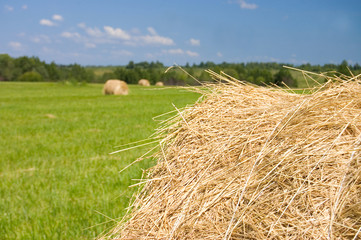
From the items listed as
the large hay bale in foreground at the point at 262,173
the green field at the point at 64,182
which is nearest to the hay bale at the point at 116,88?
the green field at the point at 64,182

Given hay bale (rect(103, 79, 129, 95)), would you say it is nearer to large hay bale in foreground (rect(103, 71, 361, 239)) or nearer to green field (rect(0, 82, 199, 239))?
green field (rect(0, 82, 199, 239))

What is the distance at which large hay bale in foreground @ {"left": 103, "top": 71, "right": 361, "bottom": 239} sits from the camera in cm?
171

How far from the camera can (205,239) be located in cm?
195

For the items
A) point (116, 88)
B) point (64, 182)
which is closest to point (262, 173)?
point (64, 182)

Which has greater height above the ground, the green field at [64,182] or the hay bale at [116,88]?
the hay bale at [116,88]

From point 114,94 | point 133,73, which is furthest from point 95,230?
point 133,73

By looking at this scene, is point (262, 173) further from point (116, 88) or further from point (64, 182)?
point (116, 88)

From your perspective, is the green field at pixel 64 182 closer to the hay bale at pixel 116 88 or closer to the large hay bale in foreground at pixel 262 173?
the large hay bale in foreground at pixel 262 173

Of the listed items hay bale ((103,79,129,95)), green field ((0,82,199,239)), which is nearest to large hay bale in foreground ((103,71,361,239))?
green field ((0,82,199,239))

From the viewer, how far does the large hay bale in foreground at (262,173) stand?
171cm

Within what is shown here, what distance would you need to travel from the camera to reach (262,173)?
1.96m

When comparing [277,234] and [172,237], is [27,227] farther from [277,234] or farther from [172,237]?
[277,234]

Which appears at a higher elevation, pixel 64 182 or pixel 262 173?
pixel 262 173

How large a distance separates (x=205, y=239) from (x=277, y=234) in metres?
0.42
